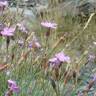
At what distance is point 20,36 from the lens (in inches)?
93.5

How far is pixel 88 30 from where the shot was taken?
4.89 m

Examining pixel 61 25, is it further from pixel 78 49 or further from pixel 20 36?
pixel 20 36

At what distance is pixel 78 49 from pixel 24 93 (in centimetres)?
251

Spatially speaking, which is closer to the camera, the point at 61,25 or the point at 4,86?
the point at 4,86

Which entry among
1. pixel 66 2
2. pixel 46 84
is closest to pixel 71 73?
pixel 46 84

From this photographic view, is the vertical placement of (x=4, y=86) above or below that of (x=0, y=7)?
below

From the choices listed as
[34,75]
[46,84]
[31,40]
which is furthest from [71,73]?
[31,40]

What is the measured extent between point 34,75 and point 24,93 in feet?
0.70

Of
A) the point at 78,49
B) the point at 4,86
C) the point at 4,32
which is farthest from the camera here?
the point at 78,49

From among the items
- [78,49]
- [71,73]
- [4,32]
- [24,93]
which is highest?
[4,32]

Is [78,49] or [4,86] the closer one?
[4,86]

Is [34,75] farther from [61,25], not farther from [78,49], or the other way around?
[61,25]

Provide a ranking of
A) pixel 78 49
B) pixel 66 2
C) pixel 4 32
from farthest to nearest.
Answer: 1. pixel 66 2
2. pixel 78 49
3. pixel 4 32

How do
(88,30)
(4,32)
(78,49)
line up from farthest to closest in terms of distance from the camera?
(88,30) < (78,49) < (4,32)
